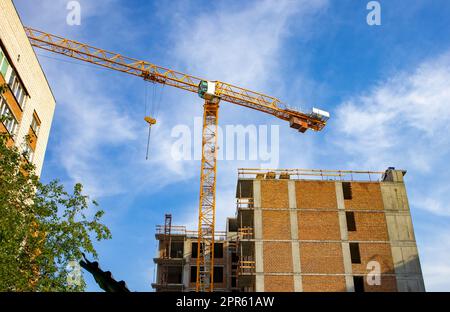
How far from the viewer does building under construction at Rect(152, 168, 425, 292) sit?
132ft

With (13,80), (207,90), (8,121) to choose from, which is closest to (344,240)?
(207,90)

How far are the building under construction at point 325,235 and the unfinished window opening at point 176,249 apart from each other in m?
14.2

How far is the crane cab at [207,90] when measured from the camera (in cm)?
5956

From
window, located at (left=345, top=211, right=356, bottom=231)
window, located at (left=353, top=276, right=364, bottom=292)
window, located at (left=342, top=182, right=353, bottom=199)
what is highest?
window, located at (left=342, top=182, right=353, bottom=199)

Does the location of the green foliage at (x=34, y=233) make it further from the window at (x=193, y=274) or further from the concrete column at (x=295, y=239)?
the window at (x=193, y=274)

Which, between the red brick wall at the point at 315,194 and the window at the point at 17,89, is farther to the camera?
the red brick wall at the point at 315,194

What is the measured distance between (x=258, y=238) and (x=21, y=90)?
23812mm

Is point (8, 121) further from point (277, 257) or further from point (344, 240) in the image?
point (344, 240)

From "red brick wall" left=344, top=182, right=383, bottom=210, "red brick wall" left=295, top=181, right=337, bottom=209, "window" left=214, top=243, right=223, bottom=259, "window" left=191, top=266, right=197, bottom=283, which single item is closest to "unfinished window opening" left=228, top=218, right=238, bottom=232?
"window" left=214, top=243, right=223, bottom=259

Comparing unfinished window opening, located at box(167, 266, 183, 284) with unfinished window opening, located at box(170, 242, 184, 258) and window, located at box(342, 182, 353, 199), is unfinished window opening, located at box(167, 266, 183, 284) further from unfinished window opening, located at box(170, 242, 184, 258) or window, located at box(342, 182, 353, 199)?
window, located at box(342, 182, 353, 199)

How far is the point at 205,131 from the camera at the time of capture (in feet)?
198

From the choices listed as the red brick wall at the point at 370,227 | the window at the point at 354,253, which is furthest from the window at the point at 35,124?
the window at the point at 354,253

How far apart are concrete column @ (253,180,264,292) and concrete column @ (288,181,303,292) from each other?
295 cm

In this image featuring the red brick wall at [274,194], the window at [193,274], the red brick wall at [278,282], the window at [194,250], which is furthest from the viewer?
the window at [194,250]
